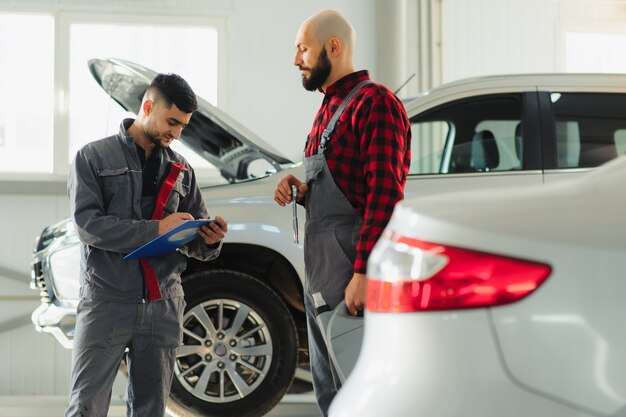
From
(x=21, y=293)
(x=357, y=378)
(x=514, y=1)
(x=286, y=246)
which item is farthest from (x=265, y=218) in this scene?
(x=514, y=1)

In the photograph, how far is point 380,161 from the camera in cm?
274

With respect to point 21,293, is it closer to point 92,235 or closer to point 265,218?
point 265,218

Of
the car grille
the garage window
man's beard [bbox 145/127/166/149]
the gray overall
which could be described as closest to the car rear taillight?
the gray overall

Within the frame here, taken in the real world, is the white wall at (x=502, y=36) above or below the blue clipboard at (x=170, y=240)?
above

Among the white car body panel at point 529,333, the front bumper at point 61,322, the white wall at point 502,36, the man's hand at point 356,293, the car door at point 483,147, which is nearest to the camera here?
the white car body panel at point 529,333

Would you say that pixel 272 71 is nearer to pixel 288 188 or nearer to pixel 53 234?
pixel 53 234

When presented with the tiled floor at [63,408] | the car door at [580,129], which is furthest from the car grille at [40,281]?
the car door at [580,129]

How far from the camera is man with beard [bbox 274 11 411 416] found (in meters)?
2.72

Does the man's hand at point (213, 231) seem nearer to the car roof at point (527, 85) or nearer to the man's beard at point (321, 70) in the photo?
the man's beard at point (321, 70)

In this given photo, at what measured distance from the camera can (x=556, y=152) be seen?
16.3ft

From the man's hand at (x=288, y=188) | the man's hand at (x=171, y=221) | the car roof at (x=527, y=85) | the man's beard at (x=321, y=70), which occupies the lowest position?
the man's hand at (x=171, y=221)

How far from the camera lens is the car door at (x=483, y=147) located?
16.1 feet

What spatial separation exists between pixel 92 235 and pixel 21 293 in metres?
5.75

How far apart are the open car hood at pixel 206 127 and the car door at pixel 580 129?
4.71ft
